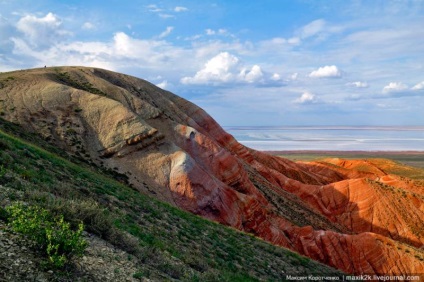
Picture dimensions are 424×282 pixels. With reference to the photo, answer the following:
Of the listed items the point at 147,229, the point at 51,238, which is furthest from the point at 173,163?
the point at 51,238

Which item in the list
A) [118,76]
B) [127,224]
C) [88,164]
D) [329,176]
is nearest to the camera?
[127,224]

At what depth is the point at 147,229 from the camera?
15141mm

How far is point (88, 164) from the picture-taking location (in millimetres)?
27688

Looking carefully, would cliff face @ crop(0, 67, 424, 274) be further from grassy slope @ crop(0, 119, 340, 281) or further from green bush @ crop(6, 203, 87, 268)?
green bush @ crop(6, 203, 87, 268)

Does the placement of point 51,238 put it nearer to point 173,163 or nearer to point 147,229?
point 147,229

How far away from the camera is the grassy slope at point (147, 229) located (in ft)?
34.3

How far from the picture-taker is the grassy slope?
1046 cm

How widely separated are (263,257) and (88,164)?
17.0 meters

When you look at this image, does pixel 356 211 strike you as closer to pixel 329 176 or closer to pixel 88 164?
pixel 329 176

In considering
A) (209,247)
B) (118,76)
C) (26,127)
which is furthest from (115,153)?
(118,76)

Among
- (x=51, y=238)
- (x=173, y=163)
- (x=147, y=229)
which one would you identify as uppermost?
(x=173, y=163)

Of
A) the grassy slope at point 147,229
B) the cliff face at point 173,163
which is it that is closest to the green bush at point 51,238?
the grassy slope at point 147,229

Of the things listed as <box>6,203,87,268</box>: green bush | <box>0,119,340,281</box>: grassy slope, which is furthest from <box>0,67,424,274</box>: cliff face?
<box>6,203,87,268</box>: green bush

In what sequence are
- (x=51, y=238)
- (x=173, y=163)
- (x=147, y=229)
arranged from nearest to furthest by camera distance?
(x=51, y=238)
(x=147, y=229)
(x=173, y=163)
